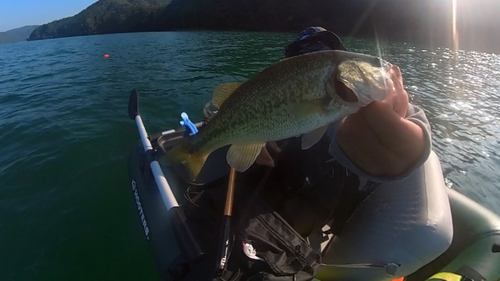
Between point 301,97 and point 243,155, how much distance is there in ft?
2.20

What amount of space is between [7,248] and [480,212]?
6.68 m

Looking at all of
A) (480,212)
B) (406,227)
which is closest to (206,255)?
(406,227)

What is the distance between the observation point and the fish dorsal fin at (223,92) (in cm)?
241

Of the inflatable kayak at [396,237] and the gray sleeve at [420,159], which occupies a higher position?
the gray sleeve at [420,159]

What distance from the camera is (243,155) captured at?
2363mm

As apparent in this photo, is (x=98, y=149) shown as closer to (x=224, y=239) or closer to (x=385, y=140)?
(x=224, y=239)

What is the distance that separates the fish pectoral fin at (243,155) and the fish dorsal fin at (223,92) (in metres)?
0.39

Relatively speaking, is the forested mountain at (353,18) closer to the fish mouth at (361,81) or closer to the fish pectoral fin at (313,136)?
the fish mouth at (361,81)

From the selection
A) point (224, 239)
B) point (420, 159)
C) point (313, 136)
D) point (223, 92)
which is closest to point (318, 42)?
point (223, 92)

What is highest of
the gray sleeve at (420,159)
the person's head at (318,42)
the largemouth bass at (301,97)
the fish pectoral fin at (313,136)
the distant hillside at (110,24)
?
the distant hillside at (110,24)

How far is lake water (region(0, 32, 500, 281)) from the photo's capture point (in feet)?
15.5

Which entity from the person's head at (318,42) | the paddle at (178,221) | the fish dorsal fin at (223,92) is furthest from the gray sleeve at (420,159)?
the paddle at (178,221)

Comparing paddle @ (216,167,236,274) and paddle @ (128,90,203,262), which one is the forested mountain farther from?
paddle @ (216,167,236,274)

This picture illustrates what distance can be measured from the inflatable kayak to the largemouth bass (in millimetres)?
1268
